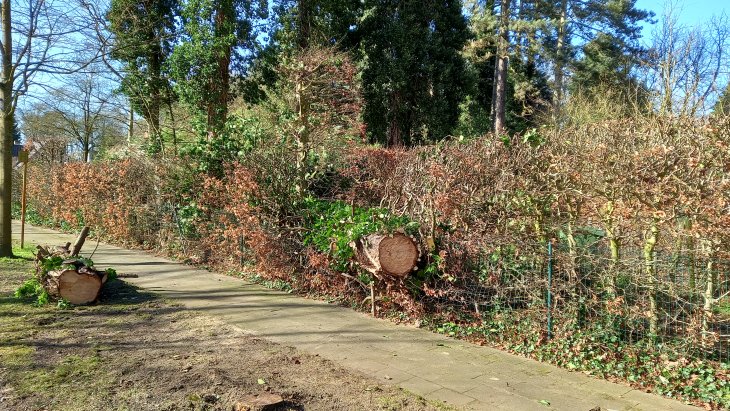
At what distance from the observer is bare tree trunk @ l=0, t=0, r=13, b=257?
12.1 metres

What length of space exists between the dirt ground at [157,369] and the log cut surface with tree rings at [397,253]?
1.71 metres

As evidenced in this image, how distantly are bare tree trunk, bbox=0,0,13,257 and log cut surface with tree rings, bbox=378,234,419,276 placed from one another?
9631 millimetres

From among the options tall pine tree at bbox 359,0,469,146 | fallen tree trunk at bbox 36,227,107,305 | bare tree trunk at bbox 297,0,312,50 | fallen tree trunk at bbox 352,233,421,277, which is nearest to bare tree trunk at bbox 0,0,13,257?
fallen tree trunk at bbox 36,227,107,305

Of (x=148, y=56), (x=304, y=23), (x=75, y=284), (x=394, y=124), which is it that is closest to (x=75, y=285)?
(x=75, y=284)

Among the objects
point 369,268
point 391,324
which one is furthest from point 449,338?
point 369,268

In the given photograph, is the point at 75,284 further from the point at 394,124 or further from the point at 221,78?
the point at 394,124

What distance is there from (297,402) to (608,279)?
11.3 ft

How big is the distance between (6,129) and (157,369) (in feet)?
31.5

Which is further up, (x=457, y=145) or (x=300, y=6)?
(x=300, y=6)

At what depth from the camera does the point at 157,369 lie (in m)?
5.66

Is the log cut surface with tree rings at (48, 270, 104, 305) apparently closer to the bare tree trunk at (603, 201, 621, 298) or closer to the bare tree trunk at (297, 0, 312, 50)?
the bare tree trunk at (603, 201, 621, 298)

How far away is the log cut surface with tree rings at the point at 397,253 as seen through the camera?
720cm

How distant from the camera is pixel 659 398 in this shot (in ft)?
16.5

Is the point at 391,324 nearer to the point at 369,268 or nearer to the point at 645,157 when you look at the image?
the point at 369,268
